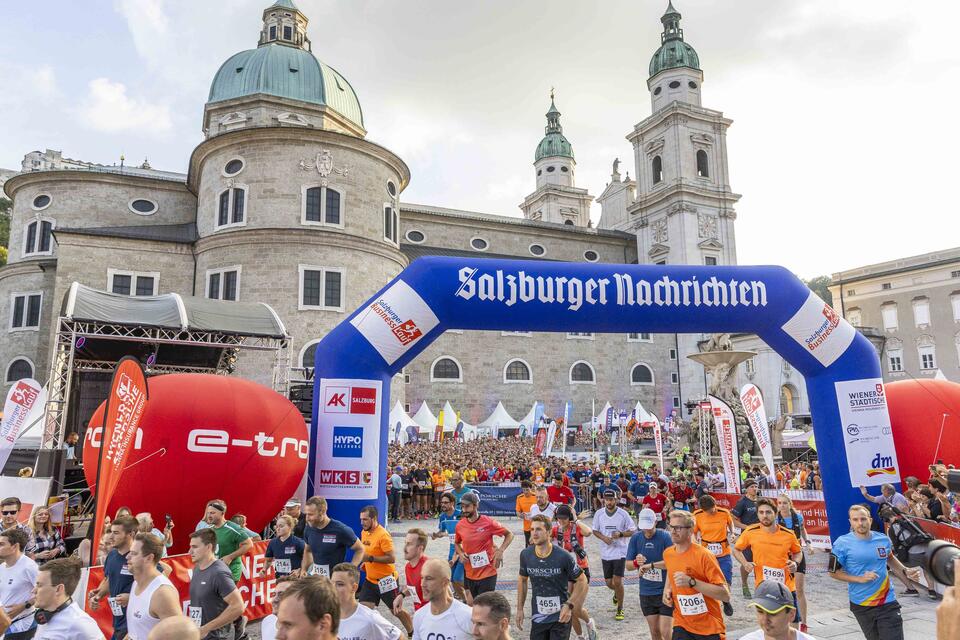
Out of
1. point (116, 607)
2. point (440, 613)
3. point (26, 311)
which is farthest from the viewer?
point (26, 311)

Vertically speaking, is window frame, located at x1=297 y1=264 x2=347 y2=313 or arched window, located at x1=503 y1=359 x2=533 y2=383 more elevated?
window frame, located at x1=297 y1=264 x2=347 y2=313

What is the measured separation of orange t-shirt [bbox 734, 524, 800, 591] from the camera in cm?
733

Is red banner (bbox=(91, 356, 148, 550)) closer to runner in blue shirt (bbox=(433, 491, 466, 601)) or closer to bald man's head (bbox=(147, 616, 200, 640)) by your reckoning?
runner in blue shirt (bbox=(433, 491, 466, 601))

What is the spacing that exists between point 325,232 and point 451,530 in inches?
881

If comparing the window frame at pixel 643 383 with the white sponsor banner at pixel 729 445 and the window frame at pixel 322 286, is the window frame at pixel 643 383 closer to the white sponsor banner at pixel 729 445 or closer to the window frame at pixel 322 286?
the window frame at pixel 322 286

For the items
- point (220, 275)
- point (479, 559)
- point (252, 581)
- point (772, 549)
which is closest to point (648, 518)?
point (772, 549)

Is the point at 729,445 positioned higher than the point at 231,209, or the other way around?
the point at 231,209

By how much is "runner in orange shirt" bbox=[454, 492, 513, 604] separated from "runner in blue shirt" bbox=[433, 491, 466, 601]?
0.40 feet

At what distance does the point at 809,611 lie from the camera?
29.3ft

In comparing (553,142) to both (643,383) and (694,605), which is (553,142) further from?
(694,605)

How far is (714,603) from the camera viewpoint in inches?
231

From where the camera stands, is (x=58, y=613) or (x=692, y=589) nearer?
(x=58, y=613)

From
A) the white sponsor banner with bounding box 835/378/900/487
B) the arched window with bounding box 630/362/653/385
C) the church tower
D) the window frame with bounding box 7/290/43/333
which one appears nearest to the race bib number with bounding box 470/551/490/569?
the white sponsor banner with bounding box 835/378/900/487

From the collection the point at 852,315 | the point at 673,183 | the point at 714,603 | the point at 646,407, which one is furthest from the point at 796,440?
the point at 852,315
